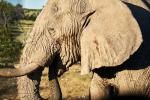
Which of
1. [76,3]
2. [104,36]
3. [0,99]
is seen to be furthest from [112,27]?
[0,99]

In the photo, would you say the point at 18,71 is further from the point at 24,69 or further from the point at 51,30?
the point at 51,30

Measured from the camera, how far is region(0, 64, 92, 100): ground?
373 inches

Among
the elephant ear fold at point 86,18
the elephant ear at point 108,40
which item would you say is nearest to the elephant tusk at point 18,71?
the elephant ear at point 108,40

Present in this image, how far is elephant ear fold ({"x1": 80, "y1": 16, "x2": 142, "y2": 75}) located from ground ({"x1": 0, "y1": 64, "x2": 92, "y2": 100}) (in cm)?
527

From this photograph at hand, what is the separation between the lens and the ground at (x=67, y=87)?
948 cm

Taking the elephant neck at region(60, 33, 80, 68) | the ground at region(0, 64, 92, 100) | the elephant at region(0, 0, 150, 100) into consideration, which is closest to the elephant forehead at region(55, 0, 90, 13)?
the elephant at region(0, 0, 150, 100)

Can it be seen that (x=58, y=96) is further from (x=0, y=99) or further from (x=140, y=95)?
(x=0, y=99)

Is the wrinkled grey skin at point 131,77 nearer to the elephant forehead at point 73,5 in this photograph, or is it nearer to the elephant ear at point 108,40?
the elephant ear at point 108,40

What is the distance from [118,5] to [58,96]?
0.96 m

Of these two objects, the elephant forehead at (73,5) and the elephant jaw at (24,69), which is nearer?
the elephant jaw at (24,69)

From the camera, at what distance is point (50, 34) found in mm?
3848

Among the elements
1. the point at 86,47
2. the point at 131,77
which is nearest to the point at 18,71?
the point at 86,47

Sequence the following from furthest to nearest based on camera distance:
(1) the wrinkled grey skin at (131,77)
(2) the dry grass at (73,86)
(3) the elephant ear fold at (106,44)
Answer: (2) the dry grass at (73,86) < (1) the wrinkled grey skin at (131,77) < (3) the elephant ear fold at (106,44)

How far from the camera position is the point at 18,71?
3.72m
